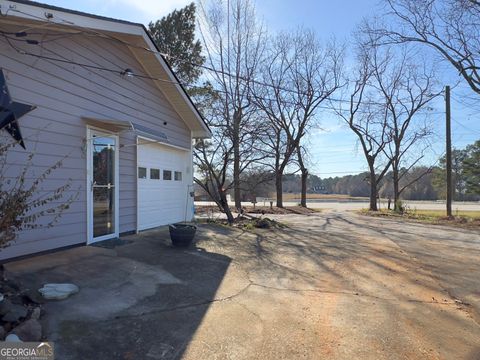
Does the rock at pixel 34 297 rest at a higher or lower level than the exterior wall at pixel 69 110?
lower

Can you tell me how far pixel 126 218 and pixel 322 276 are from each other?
464 cm

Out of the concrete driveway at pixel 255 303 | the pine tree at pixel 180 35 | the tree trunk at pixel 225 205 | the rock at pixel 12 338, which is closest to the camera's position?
the rock at pixel 12 338

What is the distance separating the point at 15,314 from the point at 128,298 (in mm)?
1348

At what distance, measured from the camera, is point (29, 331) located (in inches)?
127

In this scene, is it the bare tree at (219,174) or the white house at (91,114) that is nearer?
the white house at (91,114)

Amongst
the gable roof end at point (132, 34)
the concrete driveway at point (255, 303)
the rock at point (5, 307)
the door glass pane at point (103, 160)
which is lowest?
the concrete driveway at point (255, 303)

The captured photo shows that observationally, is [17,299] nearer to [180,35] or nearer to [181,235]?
[181,235]

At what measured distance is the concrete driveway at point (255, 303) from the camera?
11.5 ft

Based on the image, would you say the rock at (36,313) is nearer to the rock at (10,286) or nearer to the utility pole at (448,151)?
the rock at (10,286)

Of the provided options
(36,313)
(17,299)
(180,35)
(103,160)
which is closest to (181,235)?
(103,160)

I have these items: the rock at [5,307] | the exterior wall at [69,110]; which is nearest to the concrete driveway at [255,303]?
the rock at [5,307]

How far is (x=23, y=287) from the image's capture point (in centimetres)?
433

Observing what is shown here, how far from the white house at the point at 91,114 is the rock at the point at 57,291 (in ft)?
5.13

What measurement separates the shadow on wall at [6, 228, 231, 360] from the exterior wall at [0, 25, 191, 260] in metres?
0.63
